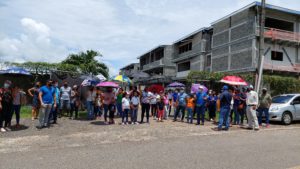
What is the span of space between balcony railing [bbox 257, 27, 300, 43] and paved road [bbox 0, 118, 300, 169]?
19922 mm

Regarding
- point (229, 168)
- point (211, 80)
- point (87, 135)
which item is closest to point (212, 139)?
point (229, 168)

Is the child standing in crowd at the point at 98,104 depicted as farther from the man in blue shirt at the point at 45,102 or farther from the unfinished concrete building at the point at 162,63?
the unfinished concrete building at the point at 162,63

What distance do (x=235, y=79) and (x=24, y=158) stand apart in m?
11.8

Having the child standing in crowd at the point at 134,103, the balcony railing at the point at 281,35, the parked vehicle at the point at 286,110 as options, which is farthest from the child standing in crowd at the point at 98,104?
the balcony railing at the point at 281,35

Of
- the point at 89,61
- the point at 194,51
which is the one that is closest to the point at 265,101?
the point at 89,61

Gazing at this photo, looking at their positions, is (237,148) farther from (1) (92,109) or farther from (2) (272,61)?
(2) (272,61)

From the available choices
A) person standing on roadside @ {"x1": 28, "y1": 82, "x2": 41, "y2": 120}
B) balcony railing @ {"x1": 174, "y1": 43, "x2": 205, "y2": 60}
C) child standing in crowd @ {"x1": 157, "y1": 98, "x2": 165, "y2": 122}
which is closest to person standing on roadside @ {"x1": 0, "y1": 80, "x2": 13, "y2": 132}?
person standing on roadside @ {"x1": 28, "y1": 82, "x2": 41, "y2": 120}

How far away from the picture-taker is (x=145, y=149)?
7301 mm

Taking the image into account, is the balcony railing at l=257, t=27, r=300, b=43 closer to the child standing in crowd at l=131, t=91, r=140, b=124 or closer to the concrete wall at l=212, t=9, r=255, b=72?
the concrete wall at l=212, t=9, r=255, b=72

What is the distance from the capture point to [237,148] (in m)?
7.56

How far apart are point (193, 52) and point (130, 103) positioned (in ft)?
93.0

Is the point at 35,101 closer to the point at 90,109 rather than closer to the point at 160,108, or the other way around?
the point at 90,109

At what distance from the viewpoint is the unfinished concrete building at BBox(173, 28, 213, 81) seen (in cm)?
3650

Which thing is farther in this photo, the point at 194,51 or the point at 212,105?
the point at 194,51
